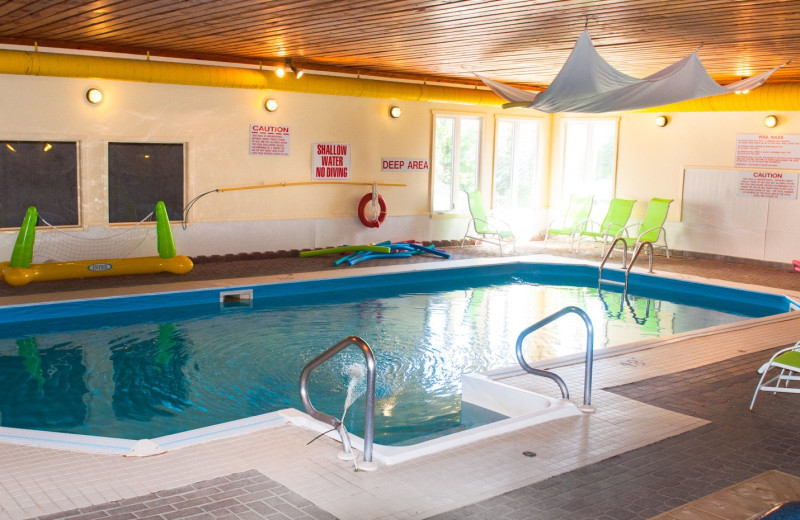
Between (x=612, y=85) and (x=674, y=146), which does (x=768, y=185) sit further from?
(x=612, y=85)

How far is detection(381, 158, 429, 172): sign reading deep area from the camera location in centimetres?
1234

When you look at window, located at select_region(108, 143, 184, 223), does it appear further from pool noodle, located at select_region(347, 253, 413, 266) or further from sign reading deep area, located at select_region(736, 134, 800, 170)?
sign reading deep area, located at select_region(736, 134, 800, 170)

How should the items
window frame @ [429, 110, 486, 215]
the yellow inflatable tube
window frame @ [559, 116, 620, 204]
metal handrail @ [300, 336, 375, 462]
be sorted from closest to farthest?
metal handrail @ [300, 336, 375, 462]
the yellow inflatable tube
window frame @ [429, 110, 486, 215]
window frame @ [559, 116, 620, 204]

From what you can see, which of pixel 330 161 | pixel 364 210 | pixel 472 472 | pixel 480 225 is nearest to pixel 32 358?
pixel 472 472

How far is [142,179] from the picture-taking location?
10.0 meters

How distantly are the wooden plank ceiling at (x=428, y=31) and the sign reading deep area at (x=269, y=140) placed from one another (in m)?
1.05

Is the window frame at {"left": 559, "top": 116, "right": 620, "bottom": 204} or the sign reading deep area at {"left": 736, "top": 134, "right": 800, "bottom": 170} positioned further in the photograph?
the window frame at {"left": 559, "top": 116, "right": 620, "bottom": 204}

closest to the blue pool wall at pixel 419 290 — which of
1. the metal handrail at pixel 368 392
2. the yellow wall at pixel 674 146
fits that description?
the yellow wall at pixel 674 146

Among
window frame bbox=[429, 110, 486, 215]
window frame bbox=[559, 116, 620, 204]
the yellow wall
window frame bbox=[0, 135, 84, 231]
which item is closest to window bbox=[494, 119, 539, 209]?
window frame bbox=[429, 110, 486, 215]

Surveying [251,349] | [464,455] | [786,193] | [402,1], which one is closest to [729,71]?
[786,193]

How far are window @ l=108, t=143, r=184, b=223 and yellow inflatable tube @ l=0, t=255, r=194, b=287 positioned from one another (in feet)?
2.67

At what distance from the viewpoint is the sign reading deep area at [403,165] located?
40.5 ft

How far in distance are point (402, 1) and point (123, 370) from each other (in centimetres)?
346

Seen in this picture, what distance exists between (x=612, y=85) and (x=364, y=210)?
553 cm
